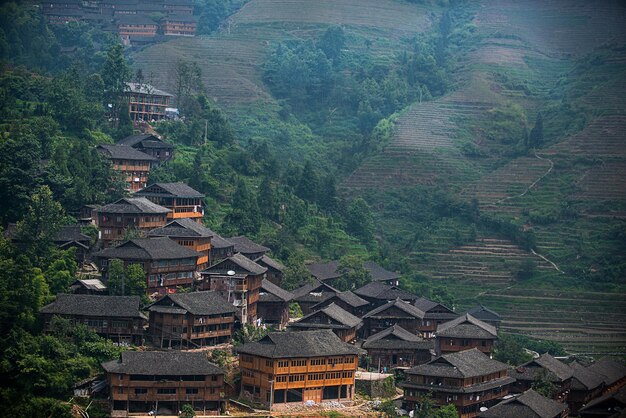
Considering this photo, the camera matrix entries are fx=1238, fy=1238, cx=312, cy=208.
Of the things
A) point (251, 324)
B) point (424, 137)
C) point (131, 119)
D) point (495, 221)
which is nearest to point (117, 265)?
point (251, 324)

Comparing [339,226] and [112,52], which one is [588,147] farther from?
[112,52]

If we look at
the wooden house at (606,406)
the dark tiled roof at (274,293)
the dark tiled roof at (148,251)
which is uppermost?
the dark tiled roof at (148,251)

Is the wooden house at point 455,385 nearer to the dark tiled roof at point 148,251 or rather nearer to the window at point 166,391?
the window at point 166,391

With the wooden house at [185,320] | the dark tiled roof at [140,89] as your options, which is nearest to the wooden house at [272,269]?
the wooden house at [185,320]

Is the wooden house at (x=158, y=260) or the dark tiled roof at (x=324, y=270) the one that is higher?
the wooden house at (x=158, y=260)

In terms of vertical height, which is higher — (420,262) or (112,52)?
(112,52)

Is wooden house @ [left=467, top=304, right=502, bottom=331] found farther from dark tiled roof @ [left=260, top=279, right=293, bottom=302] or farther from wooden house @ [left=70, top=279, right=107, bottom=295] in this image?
wooden house @ [left=70, top=279, right=107, bottom=295]

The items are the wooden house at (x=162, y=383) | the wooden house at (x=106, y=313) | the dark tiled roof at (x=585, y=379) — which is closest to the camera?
the wooden house at (x=162, y=383)
